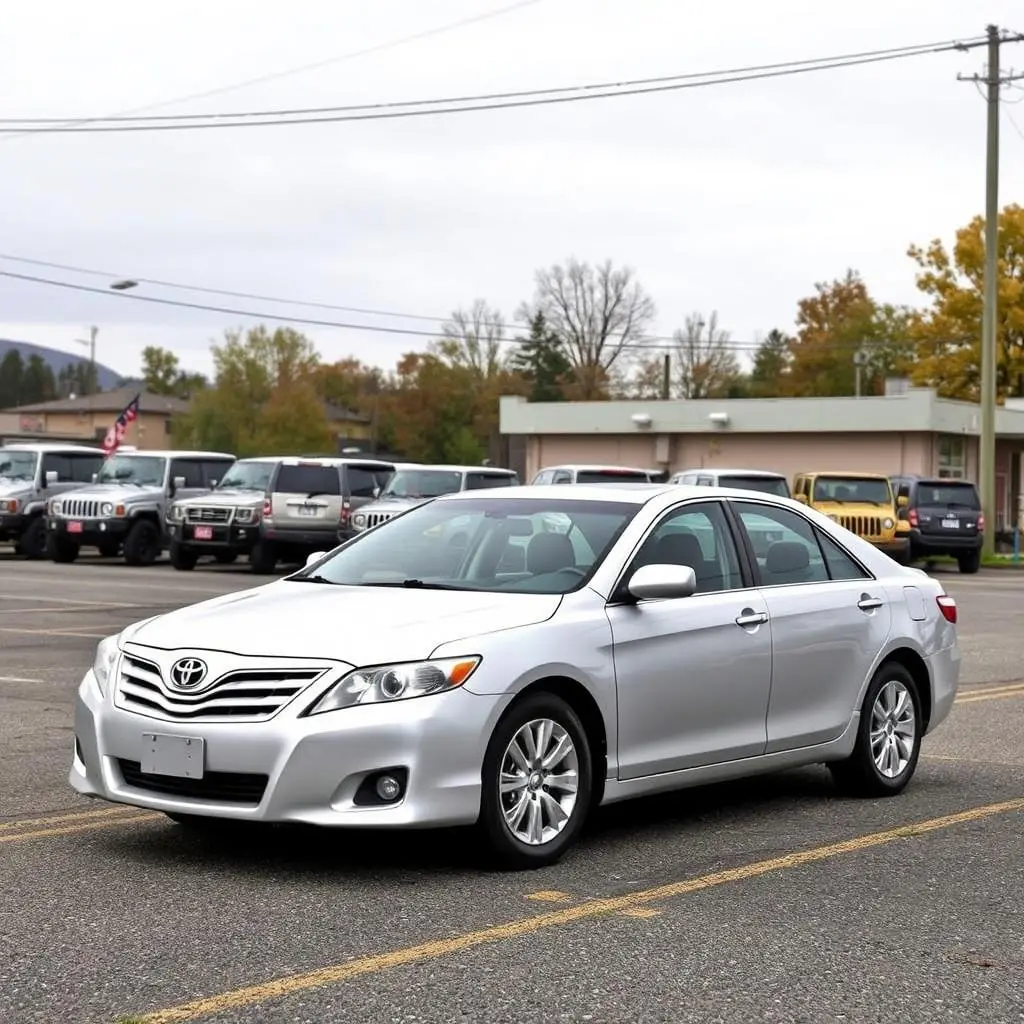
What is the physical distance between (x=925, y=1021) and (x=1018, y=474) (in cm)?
5098

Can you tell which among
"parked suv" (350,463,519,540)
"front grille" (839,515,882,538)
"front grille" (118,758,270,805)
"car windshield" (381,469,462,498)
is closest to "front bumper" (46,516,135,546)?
"parked suv" (350,463,519,540)

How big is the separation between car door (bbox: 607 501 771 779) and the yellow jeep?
25764 mm

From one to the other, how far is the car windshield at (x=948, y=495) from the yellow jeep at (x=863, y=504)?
4.92 feet

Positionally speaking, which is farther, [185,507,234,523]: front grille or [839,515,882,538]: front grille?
[839,515,882,538]: front grille

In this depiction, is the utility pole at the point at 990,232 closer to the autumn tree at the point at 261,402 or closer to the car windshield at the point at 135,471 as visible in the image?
the car windshield at the point at 135,471

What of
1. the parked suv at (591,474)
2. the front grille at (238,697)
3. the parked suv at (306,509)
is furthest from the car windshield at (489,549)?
the parked suv at (591,474)

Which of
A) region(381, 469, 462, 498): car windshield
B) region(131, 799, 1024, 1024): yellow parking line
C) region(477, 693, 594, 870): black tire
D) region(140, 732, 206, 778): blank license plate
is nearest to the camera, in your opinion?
region(131, 799, 1024, 1024): yellow parking line

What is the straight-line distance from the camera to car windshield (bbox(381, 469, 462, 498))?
30.2 meters

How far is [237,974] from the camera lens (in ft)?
17.5

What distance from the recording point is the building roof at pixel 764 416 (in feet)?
160

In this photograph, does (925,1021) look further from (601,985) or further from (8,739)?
(8,739)

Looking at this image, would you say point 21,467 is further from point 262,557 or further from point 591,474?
point 591,474

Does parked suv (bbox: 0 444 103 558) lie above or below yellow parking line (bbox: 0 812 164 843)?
above

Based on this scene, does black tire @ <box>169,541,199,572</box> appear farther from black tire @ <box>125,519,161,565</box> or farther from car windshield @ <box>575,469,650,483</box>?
car windshield @ <box>575,469,650,483</box>
